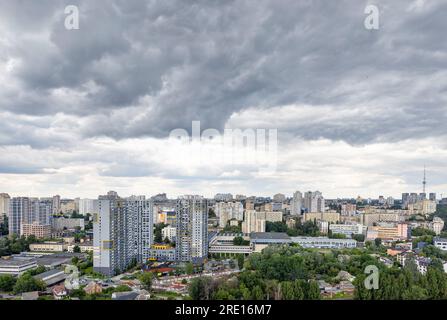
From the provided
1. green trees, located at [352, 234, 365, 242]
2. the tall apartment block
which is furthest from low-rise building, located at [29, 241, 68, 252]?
green trees, located at [352, 234, 365, 242]

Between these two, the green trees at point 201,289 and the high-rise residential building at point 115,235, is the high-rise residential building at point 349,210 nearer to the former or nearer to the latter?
the high-rise residential building at point 115,235

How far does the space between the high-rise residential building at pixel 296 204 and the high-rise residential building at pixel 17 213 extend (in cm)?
803

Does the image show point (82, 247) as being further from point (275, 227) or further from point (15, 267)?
point (275, 227)

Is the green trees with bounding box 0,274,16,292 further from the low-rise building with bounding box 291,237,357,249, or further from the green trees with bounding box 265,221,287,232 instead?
the green trees with bounding box 265,221,287,232

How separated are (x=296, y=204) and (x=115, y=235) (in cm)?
609

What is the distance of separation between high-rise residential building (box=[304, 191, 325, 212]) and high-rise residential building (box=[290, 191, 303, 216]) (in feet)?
0.57

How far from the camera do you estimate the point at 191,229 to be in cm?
665

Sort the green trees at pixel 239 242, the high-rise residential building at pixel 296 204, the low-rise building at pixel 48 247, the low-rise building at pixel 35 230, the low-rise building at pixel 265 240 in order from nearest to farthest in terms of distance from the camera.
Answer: the low-rise building at pixel 48 247 < the low-rise building at pixel 265 240 < the green trees at pixel 239 242 < the low-rise building at pixel 35 230 < the high-rise residential building at pixel 296 204

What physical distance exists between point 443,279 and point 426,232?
23.5ft

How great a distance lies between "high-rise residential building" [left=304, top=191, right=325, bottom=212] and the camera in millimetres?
8833

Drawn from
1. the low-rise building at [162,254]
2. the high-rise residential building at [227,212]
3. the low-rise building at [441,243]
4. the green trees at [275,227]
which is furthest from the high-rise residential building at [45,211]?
the low-rise building at [441,243]

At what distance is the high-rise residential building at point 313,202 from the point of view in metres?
8.83
